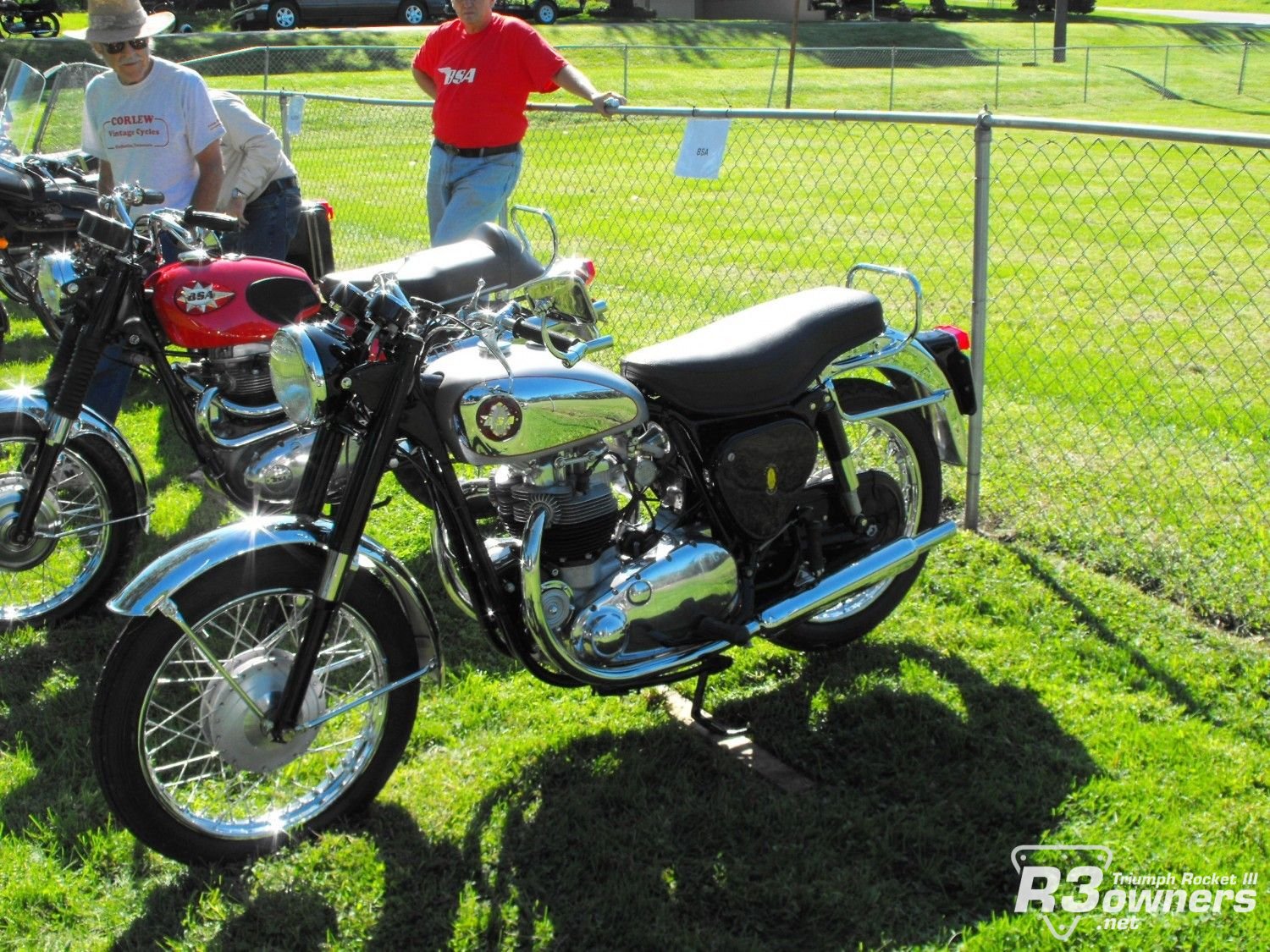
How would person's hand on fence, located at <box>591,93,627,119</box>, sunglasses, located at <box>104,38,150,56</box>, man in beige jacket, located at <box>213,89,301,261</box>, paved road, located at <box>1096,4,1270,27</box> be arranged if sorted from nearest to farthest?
sunglasses, located at <box>104,38,150,56</box> → person's hand on fence, located at <box>591,93,627,119</box> → man in beige jacket, located at <box>213,89,301,261</box> → paved road, located at <box>1096,4,1270,27</box>

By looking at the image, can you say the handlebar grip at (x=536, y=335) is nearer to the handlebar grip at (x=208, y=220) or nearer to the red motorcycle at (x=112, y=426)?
the red motorcycle at (x=112, y=426)

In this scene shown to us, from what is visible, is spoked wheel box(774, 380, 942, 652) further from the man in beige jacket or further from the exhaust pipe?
the man in beige jacket

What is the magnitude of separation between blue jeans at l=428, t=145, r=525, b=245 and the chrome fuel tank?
327 cm

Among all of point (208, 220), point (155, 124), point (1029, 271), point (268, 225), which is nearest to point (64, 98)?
point (268, 225)

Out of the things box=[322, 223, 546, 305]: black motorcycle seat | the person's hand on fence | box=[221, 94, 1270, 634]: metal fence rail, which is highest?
the person's hand on fence

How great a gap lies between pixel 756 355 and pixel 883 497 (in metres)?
0.83

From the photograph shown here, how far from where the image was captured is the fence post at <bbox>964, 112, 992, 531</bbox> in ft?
15.2

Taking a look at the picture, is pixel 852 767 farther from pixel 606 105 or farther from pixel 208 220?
pixel 606 105

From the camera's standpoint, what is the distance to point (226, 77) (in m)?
22.0

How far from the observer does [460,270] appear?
13.8ft

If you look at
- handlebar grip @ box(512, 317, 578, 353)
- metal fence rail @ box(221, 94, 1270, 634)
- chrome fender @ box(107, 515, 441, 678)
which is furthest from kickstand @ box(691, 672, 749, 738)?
metal fence rail @ box(221, 94, 1270, 634)

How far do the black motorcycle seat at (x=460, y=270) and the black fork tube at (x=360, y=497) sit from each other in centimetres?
99

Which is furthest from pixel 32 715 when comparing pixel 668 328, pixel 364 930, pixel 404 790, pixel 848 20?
pixel 848 20

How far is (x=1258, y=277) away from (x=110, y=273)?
8252 millimetres
